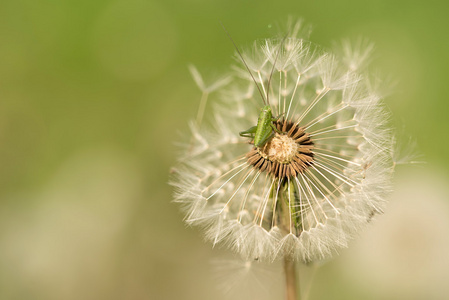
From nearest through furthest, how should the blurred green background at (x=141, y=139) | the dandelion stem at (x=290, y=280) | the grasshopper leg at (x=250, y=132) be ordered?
the dandelion stem at (x=290, y=280), the grasshopper leg at (x=250, y=132), the blurred green background at (x=141, y=139)

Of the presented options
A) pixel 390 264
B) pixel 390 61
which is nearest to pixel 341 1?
pixel 390 61

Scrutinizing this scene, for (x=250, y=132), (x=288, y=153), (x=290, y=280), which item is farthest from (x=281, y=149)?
(x=290, y=280)

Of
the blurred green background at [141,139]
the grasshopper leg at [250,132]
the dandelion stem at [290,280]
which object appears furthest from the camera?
the blurred green background at [141,139]

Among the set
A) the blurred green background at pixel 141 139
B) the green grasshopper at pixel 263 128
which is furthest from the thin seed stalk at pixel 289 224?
the blurred green background at pixel 141 139

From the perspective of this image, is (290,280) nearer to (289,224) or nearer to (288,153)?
(289,224)

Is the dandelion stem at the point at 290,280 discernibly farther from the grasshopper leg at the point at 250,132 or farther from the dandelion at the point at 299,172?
the grasshopper leg at the point at 250,132

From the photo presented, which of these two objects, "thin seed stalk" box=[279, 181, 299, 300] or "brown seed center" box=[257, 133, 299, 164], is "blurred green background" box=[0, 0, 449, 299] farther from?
"brown seed center" box=[257, 133, 299, 164]

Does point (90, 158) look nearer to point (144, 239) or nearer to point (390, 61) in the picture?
point (144, 239)

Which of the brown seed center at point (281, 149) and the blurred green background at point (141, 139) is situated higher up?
the blurred green background at point (141, 139)
